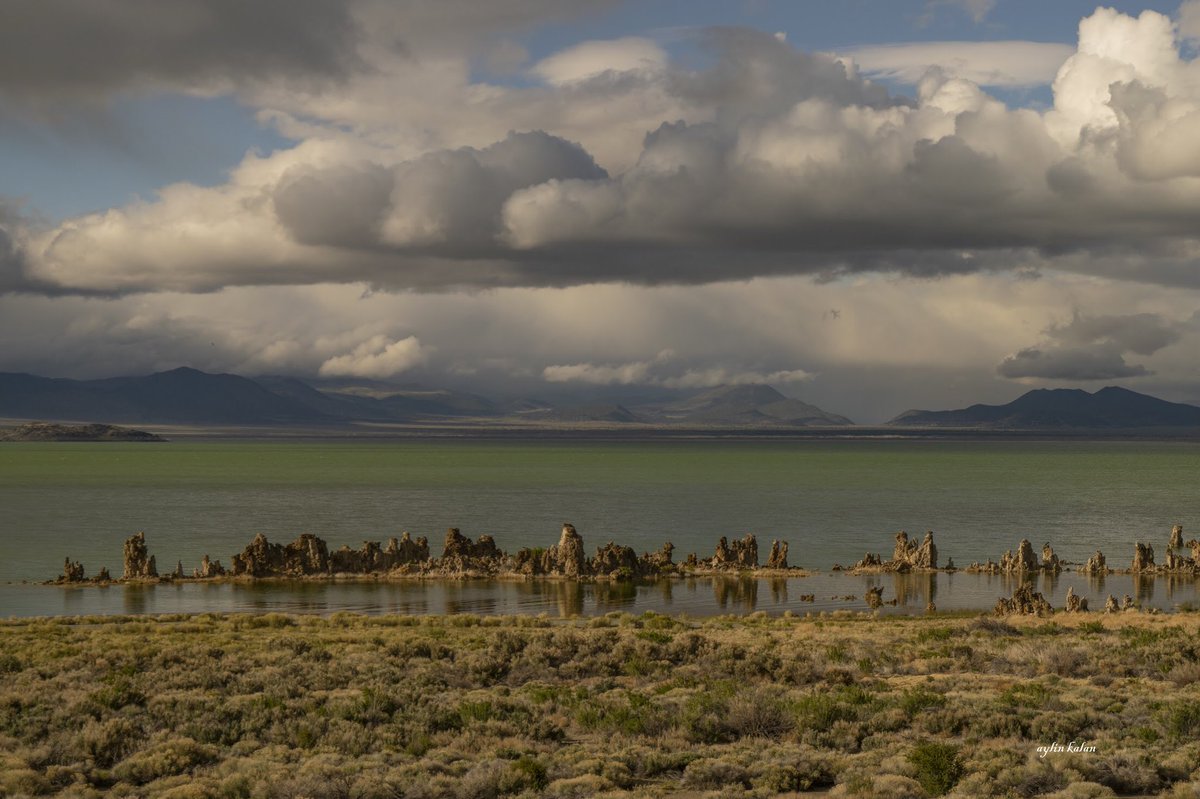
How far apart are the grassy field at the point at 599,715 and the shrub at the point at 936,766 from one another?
5cm

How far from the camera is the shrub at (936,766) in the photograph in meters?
21.8

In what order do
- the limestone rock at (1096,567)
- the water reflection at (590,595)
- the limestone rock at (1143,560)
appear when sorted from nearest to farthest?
1. the water reflection at (590,595)
2. the limestone rock at (1143,560)
3. the limestone rock at (1096,567)

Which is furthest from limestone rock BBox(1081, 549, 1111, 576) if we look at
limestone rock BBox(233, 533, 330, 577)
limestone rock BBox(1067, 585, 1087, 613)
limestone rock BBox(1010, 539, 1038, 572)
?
limestone rock BBox(233, 533, 330, 577)

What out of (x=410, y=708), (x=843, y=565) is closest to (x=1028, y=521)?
(x=843, y=565)

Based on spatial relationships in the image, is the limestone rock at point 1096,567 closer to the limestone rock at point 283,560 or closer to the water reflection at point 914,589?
the water reflection at point 914,589

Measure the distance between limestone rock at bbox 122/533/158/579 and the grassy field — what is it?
115 feet

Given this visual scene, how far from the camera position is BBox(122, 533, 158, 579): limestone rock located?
249 ft

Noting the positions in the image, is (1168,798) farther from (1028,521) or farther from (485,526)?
(1028,521)

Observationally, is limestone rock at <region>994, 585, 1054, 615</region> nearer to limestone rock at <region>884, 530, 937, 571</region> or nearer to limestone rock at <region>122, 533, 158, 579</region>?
limestone rock at <region>884, 530, 937, 571</region>

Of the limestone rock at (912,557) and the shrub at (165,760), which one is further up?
the shrub at (165,760)

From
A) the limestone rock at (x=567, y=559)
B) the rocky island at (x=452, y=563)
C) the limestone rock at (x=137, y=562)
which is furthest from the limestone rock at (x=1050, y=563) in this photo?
the limestone rock at (x=137, y=562)

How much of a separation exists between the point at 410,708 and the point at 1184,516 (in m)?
124

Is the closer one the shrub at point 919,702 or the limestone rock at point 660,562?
the shrub at point 919,702

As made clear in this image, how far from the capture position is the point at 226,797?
21.9 m
